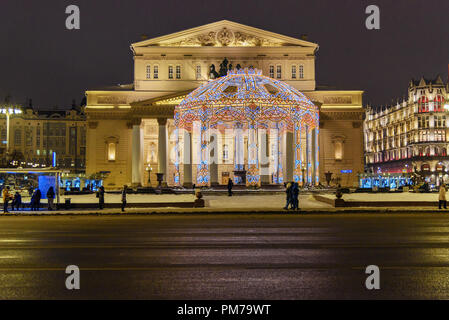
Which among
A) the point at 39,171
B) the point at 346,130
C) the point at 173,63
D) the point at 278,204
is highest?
the point at 173,63

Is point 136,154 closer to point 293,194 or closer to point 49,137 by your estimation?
point 293,194

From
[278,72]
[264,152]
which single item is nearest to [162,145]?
[264,152]

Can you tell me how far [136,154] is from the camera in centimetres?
7288

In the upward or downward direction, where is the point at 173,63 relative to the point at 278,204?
upward

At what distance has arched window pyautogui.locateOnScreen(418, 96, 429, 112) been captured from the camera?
115500mm

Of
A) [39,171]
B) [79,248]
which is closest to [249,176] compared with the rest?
[39,171]

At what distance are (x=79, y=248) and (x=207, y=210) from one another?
16.7m

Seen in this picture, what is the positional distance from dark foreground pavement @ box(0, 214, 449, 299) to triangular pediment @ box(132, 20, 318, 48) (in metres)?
61.4

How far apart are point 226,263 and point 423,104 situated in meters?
115

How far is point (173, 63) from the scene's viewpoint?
78.1 metres

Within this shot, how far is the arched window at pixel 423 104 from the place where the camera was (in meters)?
116

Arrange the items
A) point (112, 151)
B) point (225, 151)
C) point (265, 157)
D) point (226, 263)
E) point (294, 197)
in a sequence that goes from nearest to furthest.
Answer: point (226, 263) < point (294, 197) < point (265, 157) < point (225, 151) < point (112, 151)
